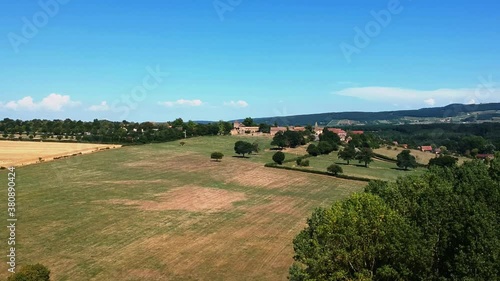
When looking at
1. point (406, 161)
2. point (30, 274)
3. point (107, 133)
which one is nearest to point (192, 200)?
point (30, 274)

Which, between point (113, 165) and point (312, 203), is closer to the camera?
point (312, 203)

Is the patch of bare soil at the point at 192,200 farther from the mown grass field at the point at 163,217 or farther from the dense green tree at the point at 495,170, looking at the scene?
the dense green tree at the point at 495,170

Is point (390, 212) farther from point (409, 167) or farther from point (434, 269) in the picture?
point (409, 167)

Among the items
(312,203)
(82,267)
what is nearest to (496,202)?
(82,267)

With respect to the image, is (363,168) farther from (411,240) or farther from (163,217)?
(411,240)

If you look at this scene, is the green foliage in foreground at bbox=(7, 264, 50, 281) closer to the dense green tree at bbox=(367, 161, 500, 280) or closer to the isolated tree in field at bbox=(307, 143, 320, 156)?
the dense green tree at bbox=(367, 161, 500, 280)

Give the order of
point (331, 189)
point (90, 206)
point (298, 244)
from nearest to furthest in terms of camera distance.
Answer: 1. point (298, 244)
2. point (90, 206)
3. point (331, 189)
